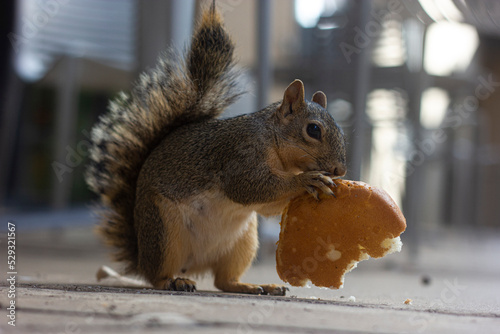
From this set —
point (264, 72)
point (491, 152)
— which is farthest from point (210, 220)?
point (491, 152)

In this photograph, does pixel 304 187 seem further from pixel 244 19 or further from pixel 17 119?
pixel 244 19

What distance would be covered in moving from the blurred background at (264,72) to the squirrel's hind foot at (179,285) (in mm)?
789

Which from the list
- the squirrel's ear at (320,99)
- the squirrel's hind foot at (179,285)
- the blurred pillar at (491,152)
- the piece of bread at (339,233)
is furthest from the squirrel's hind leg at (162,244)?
the blurred pillar at (491,152)

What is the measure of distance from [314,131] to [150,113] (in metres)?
0.56

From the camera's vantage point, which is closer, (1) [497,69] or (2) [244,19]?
(2) [244,19]

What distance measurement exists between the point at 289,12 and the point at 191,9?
3.35 metres

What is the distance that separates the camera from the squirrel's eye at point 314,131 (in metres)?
Answer: 1.65

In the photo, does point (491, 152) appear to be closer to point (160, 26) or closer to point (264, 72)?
point (264, 72)

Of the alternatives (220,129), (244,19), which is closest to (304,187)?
(220,129)

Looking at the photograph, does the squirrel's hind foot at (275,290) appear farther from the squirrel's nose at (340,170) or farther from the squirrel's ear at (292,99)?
the squirrel's ear at (292,99)

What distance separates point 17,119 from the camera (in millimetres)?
5082

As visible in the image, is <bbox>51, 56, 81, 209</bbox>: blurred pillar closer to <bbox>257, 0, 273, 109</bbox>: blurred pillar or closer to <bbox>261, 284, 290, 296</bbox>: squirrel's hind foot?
<bbox>257, 0, 273, 109</bbox>: blurred pillar

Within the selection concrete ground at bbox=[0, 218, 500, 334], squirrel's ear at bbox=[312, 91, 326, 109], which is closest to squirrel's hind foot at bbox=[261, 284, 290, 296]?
concrete ground at bbox=[0, 218, 500, 334]

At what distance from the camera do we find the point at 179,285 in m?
1.63
